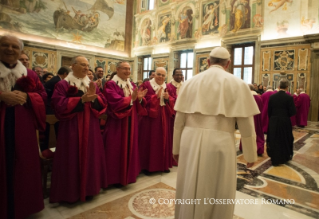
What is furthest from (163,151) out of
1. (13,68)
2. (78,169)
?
(13,68)

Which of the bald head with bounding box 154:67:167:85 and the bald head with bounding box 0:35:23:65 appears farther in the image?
the bald head with bounding box 154:67:167:85

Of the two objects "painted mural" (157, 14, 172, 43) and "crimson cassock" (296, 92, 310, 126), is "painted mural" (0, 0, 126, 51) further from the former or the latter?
"crimson cassock" (296, 92, 310, 126)

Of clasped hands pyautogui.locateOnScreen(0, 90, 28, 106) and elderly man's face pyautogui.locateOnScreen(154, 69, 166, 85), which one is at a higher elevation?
elderly man's face pyautogui.locateOnScreen(154, 69, 166, 85)

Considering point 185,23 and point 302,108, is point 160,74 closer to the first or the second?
point 302,108

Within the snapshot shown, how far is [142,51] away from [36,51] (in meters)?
7.86

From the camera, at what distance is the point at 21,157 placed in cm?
233

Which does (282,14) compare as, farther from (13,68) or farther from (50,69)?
(50,69)

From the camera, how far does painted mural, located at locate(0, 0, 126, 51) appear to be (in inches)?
515

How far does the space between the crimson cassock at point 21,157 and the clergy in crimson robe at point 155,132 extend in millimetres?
1933

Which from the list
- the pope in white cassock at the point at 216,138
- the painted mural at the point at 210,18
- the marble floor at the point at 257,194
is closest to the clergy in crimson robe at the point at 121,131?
the marble floor at the point at 257,194

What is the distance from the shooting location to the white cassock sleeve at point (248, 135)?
1.88 meters

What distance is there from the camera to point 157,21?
Answer: 1673 centimetres

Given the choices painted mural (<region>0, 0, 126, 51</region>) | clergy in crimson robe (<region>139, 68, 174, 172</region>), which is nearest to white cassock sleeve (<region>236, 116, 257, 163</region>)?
clergy in crimson robe (<region>139, 68, 174, 172</region>)

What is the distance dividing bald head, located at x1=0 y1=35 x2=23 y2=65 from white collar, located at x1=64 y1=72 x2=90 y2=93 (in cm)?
66
